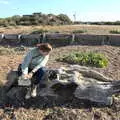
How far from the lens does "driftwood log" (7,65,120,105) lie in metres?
7.67

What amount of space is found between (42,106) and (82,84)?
32.6 inches

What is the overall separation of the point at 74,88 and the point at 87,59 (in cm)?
322

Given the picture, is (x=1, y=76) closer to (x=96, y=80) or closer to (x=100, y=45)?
(x=96, y=80)

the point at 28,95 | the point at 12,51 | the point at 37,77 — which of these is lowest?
the point at 12,51

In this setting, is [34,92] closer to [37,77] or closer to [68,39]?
[37,77]

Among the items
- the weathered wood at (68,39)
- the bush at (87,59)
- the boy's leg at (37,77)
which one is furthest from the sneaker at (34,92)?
the weathered wood at (68,39)

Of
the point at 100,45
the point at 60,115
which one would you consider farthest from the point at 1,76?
the point at 100,45

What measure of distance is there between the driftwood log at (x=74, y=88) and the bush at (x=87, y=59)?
2633 mm

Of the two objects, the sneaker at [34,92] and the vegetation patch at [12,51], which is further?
the vegetation patch at [12,51]

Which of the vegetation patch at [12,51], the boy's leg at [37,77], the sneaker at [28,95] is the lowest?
the vegetation patch at [12,51]

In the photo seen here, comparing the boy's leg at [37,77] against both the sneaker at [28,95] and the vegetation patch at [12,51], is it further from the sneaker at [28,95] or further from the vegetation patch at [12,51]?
the vegetation patch at [12,51]

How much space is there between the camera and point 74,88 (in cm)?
788

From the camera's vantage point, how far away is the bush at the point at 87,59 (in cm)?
1082

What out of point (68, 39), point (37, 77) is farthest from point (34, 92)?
point (68, 39)
